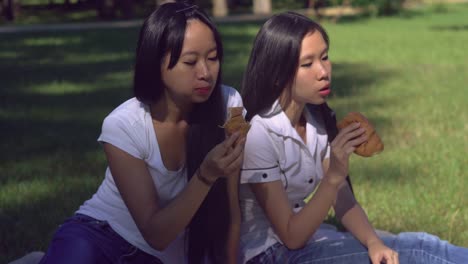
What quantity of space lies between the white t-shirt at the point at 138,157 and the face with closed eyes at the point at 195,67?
0.17 m

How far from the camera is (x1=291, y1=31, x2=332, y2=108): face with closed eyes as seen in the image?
3.17 metres

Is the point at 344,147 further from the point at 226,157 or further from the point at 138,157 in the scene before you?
the point at 138,157

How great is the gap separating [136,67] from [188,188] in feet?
1.54

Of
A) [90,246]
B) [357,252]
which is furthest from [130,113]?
[357,252]

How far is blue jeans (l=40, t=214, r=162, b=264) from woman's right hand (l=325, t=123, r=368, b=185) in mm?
703

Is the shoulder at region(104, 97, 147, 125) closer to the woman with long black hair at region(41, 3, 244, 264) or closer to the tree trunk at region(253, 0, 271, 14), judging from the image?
the woman with long black hair at region(41, 3, 244, 264)

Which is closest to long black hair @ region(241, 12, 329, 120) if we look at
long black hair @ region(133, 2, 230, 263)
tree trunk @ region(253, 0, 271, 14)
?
long black hair @ region(133, 2, 230, 263)

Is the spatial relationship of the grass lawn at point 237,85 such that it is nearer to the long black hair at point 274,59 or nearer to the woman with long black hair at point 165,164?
the woman with long black hair at point 165,164

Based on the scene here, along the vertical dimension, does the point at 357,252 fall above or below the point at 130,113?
below

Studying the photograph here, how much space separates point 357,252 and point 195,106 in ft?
2.53

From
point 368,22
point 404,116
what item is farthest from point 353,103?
point 368,22

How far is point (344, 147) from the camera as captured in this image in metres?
2.99

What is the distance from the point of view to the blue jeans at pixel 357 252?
3.15 m

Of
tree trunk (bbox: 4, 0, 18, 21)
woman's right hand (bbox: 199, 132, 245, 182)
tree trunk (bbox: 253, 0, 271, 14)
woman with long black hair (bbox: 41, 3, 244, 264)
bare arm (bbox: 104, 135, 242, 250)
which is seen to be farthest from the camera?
tree trunk (bbox: 253, 0, 271, 14)
